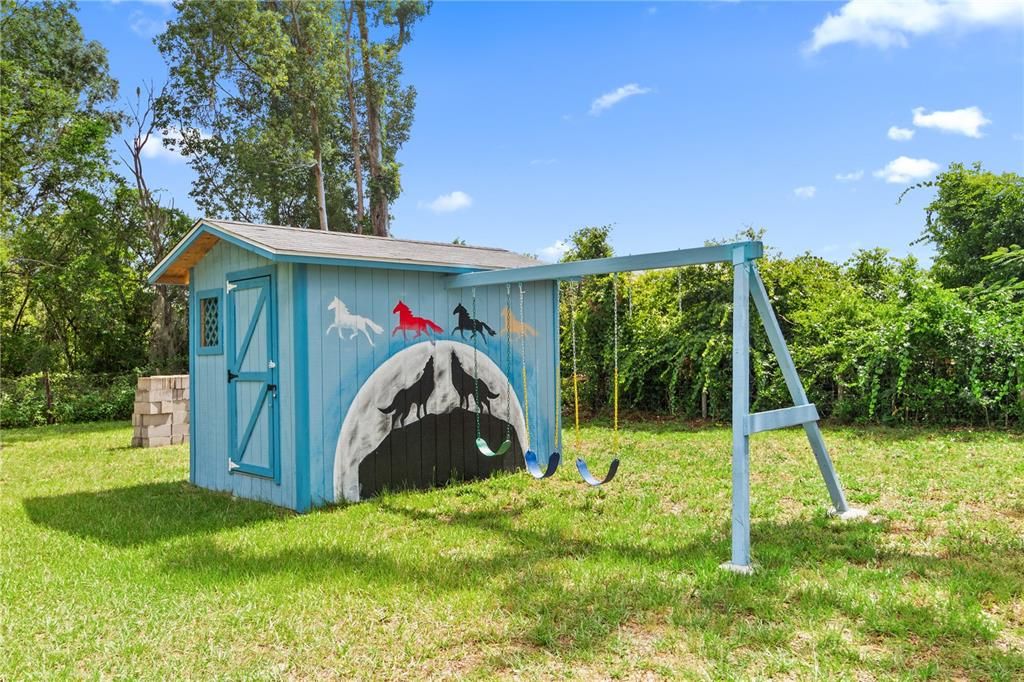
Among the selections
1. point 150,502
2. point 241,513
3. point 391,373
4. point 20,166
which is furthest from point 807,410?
point 20,166

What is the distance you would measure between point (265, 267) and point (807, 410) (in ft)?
14.6

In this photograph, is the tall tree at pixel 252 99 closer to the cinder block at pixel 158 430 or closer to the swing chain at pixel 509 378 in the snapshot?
the cinder block at pixel 158 430

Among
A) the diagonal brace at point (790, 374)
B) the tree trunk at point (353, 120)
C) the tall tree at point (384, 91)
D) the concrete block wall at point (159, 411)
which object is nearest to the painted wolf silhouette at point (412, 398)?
the diagonal brace at point (790, 374)

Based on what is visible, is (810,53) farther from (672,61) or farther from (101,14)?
(101,14)

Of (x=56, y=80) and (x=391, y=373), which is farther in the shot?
(x=56, y=80)

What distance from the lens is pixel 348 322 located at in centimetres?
616

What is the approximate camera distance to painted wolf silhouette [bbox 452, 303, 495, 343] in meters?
6.94

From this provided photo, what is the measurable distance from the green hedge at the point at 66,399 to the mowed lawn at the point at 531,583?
7.78 m

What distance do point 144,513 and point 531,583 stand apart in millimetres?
3733

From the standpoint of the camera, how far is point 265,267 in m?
6.28

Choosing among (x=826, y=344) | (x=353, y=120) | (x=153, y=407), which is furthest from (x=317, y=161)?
(x=826, y=344)

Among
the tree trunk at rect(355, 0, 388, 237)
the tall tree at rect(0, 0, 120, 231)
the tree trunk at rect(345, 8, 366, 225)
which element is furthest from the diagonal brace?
the tree trunk at rect(355, 0, 388, 237)

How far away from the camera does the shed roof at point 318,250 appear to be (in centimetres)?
584

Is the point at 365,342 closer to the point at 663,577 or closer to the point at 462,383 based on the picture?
the point at 462,383
